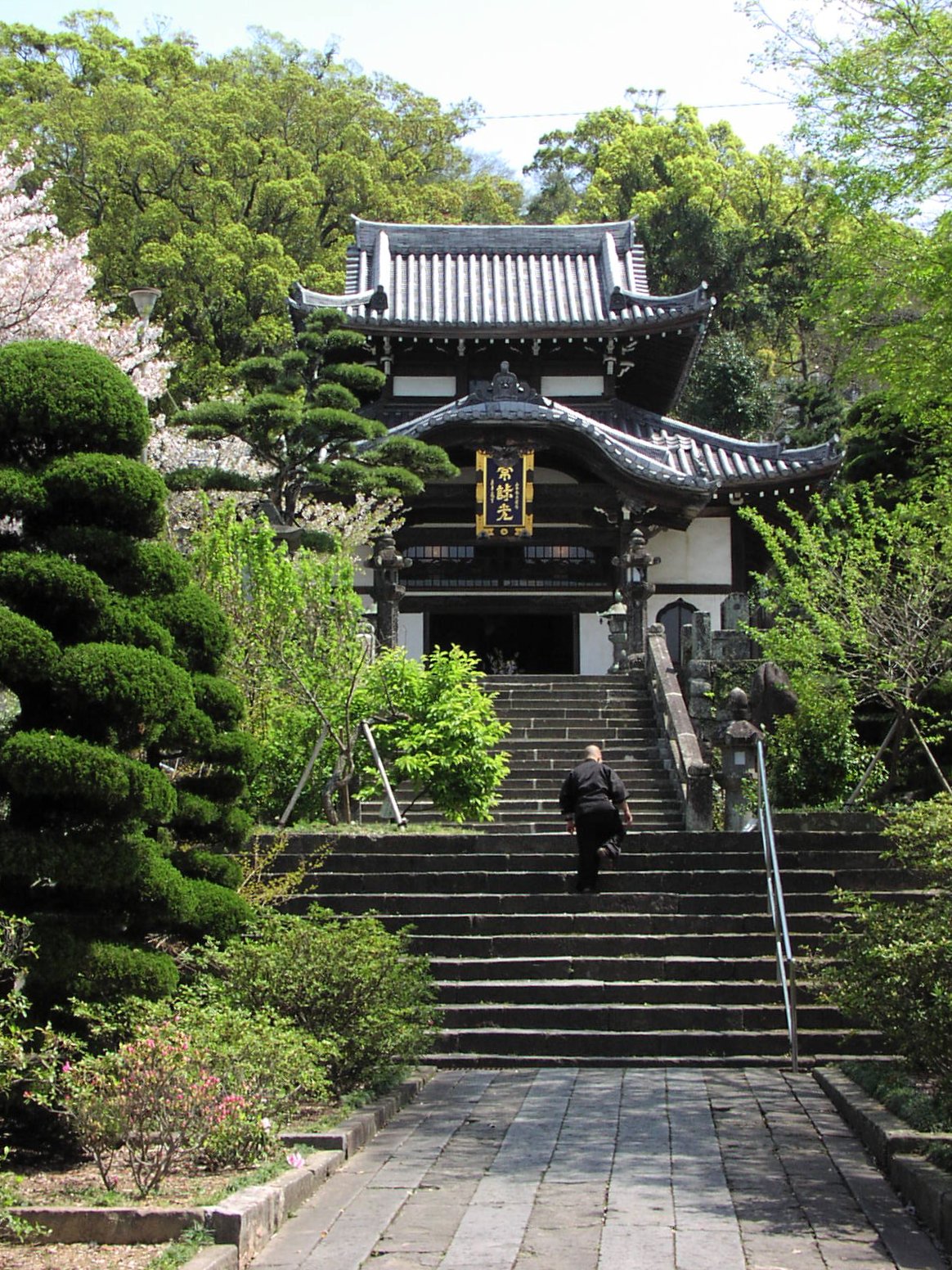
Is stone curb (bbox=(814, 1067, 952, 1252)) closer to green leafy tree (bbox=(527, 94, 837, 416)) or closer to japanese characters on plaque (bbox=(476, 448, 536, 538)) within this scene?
japanese characters on plaque (bbox=(476, 448, 536, 538))

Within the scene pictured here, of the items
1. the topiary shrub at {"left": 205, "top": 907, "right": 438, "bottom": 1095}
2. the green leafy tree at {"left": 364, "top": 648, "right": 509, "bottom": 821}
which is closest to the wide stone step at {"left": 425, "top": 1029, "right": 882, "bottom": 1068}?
the topiary shrub at {"left": 205, "top": 907, "right": 438, "bottom": 1095}

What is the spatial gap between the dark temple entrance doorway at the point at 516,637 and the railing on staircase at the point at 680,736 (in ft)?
20.9

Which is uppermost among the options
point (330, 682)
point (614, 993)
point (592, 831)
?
point (330, 682)

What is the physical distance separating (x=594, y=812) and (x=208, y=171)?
30967 millimetres

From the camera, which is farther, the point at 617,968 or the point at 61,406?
the point at 617,968

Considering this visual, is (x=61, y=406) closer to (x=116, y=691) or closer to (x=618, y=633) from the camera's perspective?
(x=116, y=691)

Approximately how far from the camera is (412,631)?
91.8ft

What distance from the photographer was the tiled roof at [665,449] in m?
25.8

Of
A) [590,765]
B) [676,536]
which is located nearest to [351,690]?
[590,765]

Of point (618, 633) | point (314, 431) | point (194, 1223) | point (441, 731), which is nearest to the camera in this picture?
point (194, 1223)

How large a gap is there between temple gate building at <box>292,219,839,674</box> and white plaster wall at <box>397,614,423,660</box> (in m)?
0.04

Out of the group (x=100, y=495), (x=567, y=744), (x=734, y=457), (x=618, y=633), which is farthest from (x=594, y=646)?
(x=100, y=495)

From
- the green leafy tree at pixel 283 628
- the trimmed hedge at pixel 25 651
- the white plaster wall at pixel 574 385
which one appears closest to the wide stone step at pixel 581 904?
the green leafy tree at pixel 283 628

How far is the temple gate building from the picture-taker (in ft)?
86.5
